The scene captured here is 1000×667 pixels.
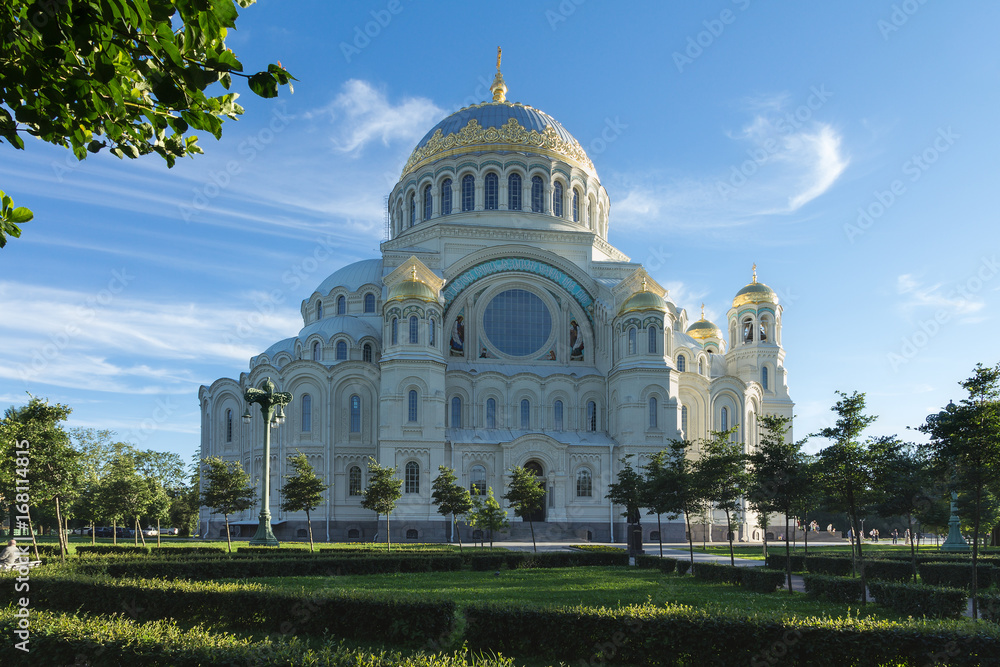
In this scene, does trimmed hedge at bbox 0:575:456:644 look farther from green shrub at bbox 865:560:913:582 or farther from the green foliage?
green shrub at bbox 865:560:913:582

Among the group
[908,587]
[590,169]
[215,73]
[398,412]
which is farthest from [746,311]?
[215,73]

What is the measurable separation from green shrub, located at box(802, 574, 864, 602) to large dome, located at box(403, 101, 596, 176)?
41.5 meters

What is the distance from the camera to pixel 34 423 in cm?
2433

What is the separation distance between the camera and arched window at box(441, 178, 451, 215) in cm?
5603

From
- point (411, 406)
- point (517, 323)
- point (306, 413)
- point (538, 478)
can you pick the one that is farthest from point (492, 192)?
point (538, 478)

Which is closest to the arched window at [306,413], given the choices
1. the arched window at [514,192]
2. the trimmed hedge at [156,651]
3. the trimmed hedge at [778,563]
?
the arched window at [514,192]

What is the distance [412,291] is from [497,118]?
18.5 meters

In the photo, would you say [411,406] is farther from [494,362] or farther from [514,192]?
[514,192]

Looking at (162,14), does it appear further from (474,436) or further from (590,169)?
(590,169)

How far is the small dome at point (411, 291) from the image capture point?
46.0 meters

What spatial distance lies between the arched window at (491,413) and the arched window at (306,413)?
35.2ft

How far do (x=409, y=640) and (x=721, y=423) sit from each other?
139 ft

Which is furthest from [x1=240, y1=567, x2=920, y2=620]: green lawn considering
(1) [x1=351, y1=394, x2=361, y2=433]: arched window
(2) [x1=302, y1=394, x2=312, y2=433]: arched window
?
(2) [x1=302, y1=394, x2=312, y2=433]: arched window

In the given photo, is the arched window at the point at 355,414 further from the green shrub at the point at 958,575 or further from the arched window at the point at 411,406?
the green shrub at the point at 958,575
